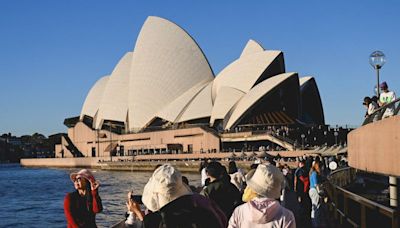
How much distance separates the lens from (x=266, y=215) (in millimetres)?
2879

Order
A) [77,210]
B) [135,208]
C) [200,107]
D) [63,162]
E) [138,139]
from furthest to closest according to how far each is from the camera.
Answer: [63,162] → [138,139] → [200,107] → [77,210] → [135,208]

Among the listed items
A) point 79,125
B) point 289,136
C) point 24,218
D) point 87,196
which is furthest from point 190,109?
point 87,196

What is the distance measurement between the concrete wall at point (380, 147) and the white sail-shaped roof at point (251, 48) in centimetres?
4645

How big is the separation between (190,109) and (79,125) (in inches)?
1080

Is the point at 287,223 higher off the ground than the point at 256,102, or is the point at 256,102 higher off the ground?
the point at 256,102

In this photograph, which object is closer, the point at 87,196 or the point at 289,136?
the point at 87,196

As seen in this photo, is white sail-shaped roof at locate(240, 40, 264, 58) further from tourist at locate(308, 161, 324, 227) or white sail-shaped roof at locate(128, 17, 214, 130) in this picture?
tourist at locate(308, 161, 324, 227)

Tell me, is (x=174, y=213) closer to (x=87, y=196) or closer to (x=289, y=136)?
(x=87, y=196)

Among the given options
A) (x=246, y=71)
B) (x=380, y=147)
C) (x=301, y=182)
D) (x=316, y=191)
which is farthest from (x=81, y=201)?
(x=246, y=71)

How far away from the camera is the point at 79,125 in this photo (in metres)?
79.7

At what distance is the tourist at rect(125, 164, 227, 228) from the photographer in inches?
97.9

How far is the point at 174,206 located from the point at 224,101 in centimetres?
5064

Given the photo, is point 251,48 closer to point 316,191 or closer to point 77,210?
point 316,191

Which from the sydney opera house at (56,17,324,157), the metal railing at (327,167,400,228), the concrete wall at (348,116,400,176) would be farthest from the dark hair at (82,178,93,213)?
the sydney opera house at (56,17,324,157)
